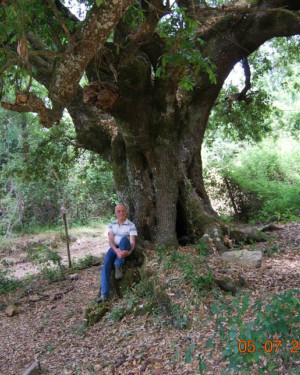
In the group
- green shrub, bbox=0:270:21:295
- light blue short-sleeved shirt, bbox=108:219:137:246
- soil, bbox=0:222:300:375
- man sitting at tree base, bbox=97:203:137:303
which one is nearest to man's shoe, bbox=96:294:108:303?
man sitting at tree base, bbox=97:203:137:303

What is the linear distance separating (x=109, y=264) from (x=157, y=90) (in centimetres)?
311

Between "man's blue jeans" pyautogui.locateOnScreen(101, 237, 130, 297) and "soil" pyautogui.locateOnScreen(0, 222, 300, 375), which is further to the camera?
"man's blue jeans" pyautogui.locateOnScreen(101, 237, 130, 297)

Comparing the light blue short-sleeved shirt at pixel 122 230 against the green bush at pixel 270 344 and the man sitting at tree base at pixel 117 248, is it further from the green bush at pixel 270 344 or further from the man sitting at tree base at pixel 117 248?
the green bush at pixel 270 344

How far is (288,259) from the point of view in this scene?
18.6 feet

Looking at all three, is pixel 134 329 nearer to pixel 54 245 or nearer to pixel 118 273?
pixel 118 273

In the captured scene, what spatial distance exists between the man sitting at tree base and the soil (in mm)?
298

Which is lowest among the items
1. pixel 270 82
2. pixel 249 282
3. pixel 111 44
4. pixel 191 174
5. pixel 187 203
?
pixel 249 282

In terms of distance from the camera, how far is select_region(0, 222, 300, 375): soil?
3631mm

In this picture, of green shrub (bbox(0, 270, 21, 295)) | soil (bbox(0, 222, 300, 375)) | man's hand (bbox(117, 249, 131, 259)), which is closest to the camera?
soil (bbox(0, 222, 300, 375))

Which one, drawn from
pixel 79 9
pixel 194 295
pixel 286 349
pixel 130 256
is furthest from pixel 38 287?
pixel 286 349

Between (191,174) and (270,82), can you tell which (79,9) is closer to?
(191,174)

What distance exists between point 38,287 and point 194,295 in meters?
4.55

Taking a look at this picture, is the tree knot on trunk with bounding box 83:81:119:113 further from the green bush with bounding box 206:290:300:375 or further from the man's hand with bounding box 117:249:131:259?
the green bush with bounding box 206:290:300:375

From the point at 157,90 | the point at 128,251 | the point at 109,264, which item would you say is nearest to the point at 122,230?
the point at 128,251
